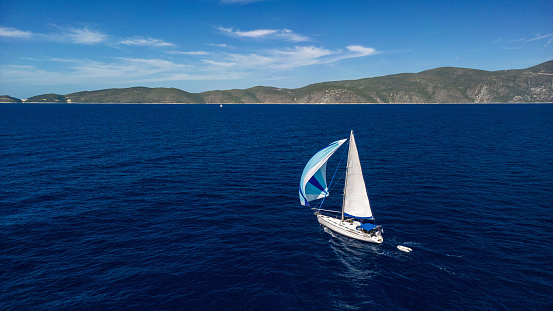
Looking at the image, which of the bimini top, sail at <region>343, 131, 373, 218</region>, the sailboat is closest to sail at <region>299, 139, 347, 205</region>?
the sailboat

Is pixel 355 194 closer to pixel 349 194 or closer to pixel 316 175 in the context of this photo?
pixel 349 194

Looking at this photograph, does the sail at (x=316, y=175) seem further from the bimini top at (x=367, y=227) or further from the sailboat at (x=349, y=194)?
the bimini top at (x=367, y=227)

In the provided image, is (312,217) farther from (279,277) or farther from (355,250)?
(279,277)

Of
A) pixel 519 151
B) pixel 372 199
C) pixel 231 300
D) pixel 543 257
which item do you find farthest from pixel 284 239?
pixel 519 151

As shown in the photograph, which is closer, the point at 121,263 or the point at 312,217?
the point at 121,263

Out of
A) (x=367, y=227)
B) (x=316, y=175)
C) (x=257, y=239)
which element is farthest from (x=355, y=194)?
(x=257, y=239)

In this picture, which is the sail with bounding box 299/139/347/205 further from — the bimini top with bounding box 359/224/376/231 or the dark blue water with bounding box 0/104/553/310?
the bimini top with bounding box 359/224/376/231

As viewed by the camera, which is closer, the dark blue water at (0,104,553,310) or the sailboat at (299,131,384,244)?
the dark blue water at (0,104,553,310)
